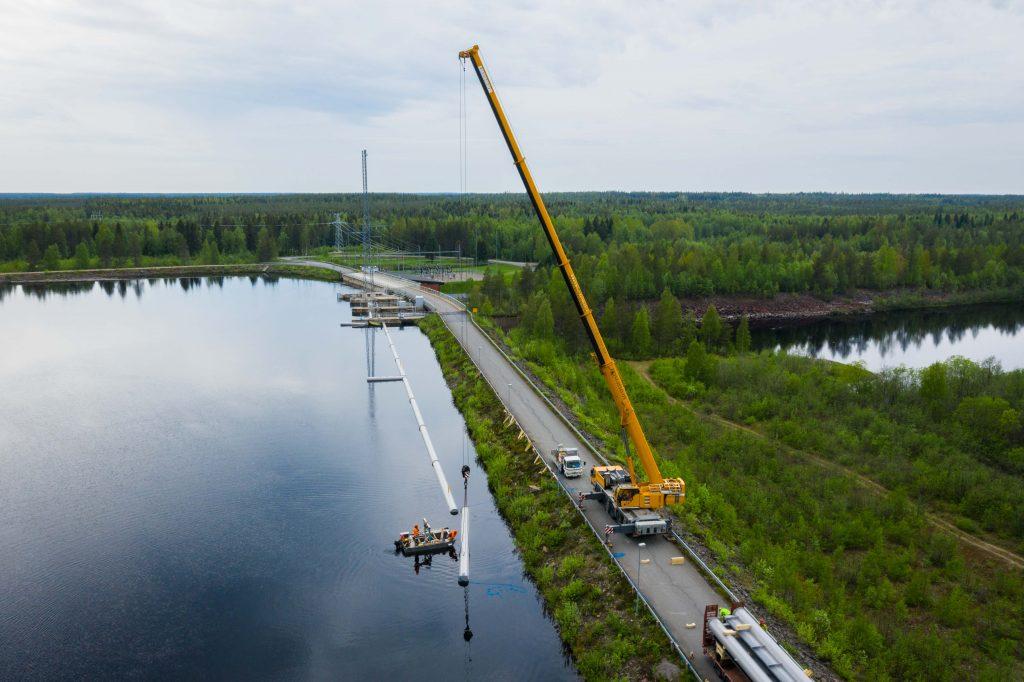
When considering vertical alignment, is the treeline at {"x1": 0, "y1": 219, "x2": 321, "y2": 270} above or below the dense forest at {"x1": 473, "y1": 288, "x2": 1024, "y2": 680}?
above

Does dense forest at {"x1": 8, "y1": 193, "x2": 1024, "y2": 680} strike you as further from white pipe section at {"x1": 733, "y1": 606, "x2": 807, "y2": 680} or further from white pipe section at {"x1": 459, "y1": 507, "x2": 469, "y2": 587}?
white pipe section at {"x1": 459, "y1": 507, "x2": 469, "y2": 587}

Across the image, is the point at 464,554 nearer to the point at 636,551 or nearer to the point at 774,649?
the point at 636,551

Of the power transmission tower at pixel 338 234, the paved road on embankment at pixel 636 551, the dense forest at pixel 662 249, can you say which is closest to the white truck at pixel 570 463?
the paved road on embankment at pixel 636 551

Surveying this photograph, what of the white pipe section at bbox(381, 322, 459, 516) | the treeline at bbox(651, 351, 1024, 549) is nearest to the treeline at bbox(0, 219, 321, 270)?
the white pipe section at bbox(381, 322, 459, 516)

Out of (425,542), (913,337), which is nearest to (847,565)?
(425,542)

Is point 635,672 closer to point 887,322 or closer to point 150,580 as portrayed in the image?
point 150,580

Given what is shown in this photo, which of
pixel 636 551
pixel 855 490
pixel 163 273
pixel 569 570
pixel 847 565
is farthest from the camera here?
pixel 163 273
